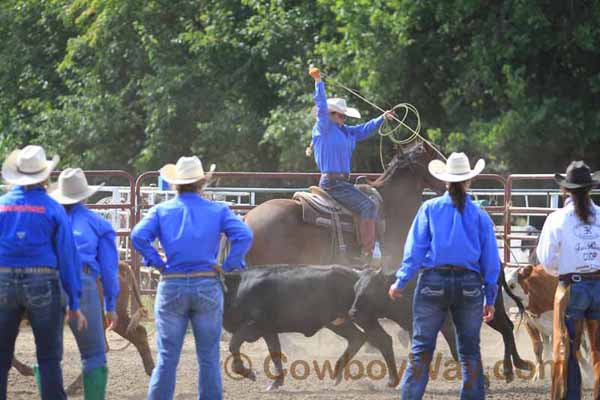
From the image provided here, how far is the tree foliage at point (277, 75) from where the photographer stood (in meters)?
17.8

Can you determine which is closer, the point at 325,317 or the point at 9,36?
the point at 325,317

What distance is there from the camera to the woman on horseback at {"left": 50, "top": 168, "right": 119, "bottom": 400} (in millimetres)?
6203

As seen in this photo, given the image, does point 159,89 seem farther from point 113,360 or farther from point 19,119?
point 113,360

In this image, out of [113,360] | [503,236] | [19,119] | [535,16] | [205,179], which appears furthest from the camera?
[19,119]

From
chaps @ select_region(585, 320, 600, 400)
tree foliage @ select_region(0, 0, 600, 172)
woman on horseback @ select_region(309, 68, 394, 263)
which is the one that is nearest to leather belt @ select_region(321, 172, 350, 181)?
woman on horseback @ select_region(309, 68, 394, 263)

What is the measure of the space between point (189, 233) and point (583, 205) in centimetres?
247

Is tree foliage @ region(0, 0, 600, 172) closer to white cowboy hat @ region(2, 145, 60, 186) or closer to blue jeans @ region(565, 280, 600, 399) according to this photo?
blue jeans @ region(565, 280, 600, 399)

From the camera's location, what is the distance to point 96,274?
21.0 feet

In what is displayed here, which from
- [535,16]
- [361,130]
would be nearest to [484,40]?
[535,16]

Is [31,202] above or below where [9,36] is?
below

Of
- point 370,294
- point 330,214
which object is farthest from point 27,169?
point 330,214

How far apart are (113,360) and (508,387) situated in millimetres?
3656

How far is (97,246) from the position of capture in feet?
21.0

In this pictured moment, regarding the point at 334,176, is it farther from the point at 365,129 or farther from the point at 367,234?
the point at 367,234
